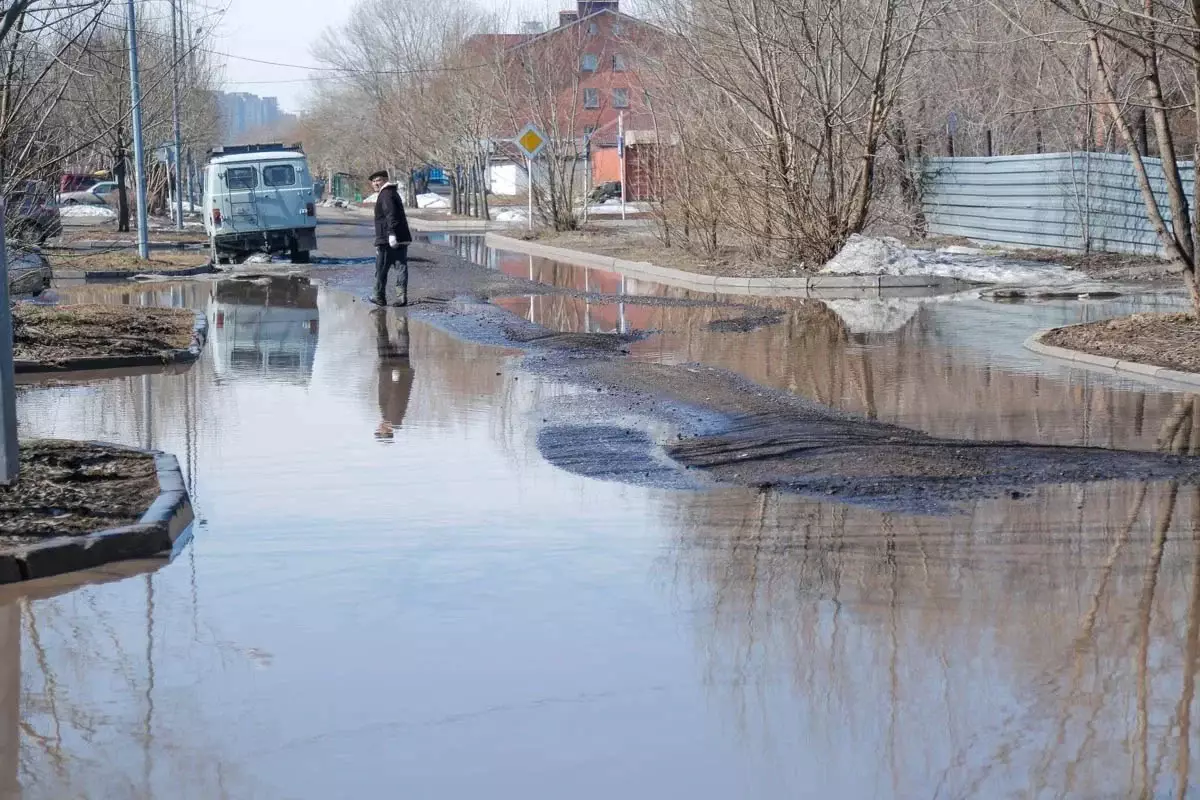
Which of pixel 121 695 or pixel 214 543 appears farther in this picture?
pixel 214 543

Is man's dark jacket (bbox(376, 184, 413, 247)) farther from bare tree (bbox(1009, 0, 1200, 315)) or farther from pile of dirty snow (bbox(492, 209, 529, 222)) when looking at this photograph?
pile of dirty snow (bbox(492, 209, 529, 222))

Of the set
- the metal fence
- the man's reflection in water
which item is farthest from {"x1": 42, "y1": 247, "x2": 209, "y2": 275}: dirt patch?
the metal fence

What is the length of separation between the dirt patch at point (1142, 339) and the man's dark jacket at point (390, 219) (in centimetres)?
876

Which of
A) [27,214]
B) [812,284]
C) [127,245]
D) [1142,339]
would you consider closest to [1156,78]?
[1142,339]

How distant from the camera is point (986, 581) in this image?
263 inches

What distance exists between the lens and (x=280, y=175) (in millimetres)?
31625

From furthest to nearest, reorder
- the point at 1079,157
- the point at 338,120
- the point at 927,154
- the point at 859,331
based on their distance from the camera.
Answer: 1. the point at 338,120
2. the point at 927,154
3. the point at 1079,157
4. the point at 859,331

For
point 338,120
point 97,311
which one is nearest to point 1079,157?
point 97,311

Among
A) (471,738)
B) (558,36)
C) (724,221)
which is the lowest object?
(471,738)

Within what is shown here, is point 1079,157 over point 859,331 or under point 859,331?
over

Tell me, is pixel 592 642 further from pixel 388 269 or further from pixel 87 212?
pixel 87 212

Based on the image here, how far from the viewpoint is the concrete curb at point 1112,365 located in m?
13.0

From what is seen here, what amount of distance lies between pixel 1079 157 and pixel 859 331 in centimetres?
1217

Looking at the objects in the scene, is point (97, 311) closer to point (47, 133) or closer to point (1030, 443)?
point (47, 133)
